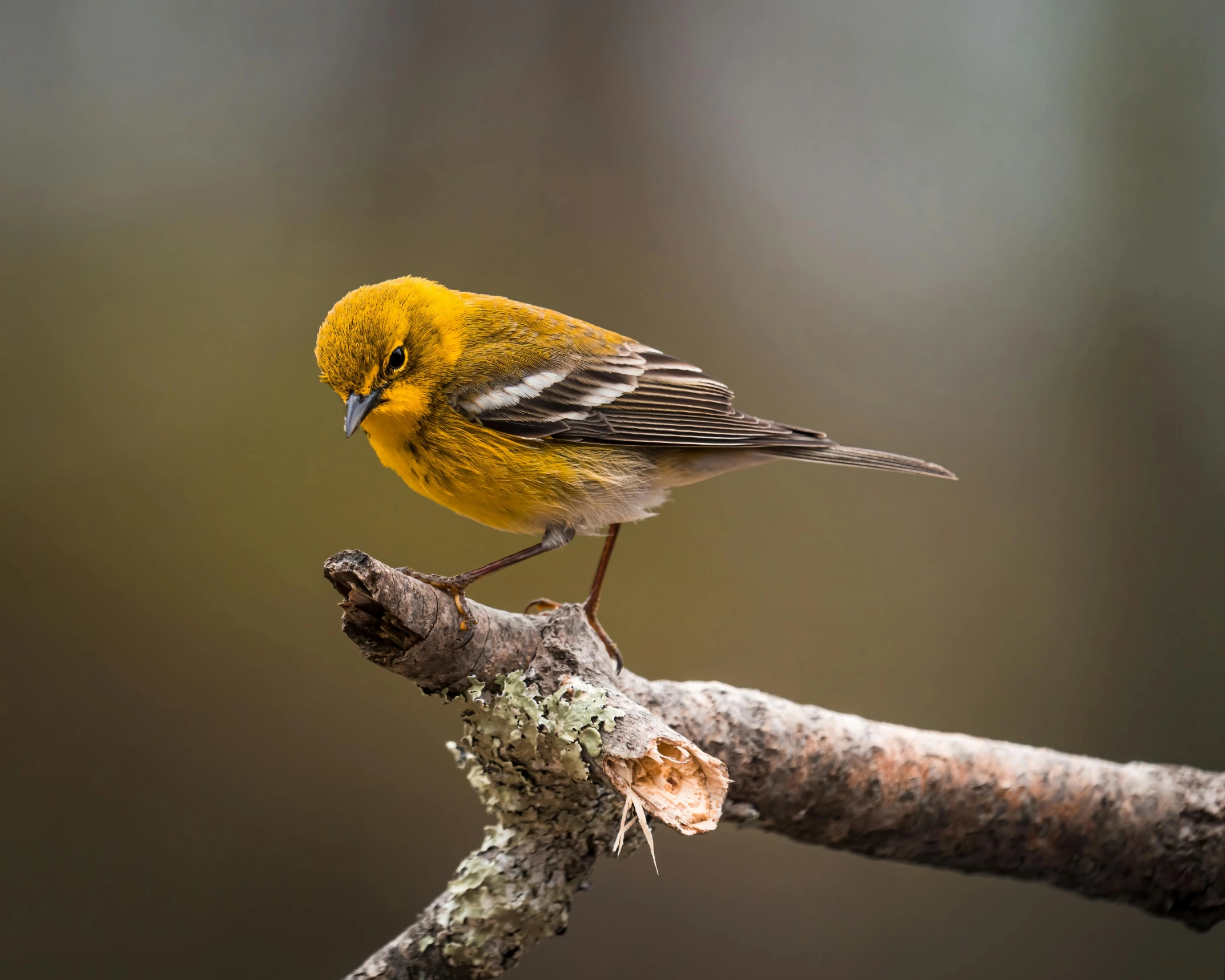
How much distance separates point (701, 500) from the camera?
3.23m

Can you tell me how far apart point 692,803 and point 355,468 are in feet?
6.60

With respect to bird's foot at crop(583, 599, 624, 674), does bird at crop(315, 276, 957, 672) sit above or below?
above

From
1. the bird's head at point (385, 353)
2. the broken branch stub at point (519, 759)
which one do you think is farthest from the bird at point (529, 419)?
the broken branch stub at point (519, 759)

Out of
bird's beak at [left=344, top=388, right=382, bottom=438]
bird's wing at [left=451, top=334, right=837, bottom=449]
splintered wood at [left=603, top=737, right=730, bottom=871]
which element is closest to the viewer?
splintered wood at [left=603, top=737, right=730, bottom=871]

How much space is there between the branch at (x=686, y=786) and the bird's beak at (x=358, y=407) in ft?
1.43

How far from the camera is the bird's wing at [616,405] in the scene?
1.87 meters

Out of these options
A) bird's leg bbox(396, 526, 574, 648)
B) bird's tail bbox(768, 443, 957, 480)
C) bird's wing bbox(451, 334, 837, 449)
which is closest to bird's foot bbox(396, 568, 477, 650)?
bird's leg bbox(396, 526, 574, 648)

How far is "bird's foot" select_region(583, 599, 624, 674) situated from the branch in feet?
0.31

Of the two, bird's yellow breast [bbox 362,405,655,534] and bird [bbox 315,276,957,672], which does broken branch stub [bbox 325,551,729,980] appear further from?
bird's yellow breast [bbox 362,405,655,534]

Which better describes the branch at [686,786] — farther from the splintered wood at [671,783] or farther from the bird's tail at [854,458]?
the bird's tail at [854,458]

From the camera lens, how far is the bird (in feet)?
5.89

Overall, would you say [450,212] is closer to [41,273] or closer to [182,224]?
[182,224]

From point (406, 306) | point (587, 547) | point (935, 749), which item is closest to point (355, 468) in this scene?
point (587, 547)

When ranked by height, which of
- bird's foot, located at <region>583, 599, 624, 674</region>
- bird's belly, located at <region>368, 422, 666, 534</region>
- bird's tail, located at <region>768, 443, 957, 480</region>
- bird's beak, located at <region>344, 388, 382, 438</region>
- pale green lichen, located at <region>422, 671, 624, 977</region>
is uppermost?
bird's tail, located at <region>768, 443, 957, 480</region>
